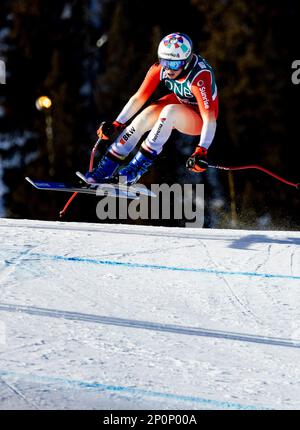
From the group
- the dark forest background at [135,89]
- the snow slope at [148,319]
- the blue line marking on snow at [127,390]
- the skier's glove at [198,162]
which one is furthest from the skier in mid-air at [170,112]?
the dark forest background at [135,89]

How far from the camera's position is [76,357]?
3.53 meters

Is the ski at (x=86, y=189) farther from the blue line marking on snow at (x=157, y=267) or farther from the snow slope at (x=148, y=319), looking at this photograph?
the blue line marking on snow at (x=157, y=267)

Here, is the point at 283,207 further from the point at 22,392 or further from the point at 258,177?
the point at 22,392

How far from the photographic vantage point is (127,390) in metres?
3.15

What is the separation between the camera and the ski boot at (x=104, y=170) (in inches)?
237

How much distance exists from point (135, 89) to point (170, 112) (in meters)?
18.0

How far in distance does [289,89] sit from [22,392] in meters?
21.7

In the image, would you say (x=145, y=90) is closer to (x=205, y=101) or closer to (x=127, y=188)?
(x=205, y=101)

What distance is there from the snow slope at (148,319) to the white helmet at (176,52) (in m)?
1.48

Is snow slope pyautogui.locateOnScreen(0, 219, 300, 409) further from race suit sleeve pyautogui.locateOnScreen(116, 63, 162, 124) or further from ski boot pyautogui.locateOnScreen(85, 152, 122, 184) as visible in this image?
race suit sleeve pyautogui.locateOnScreen(116, 63, 162, 124)

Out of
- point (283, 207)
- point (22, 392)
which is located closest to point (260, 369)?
point (22, 392)

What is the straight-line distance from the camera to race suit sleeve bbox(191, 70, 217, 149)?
5531 millimetres

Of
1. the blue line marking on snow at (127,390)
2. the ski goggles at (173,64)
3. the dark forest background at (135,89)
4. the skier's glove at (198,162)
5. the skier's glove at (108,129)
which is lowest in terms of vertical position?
the blue line marking on snow at (127,390)
